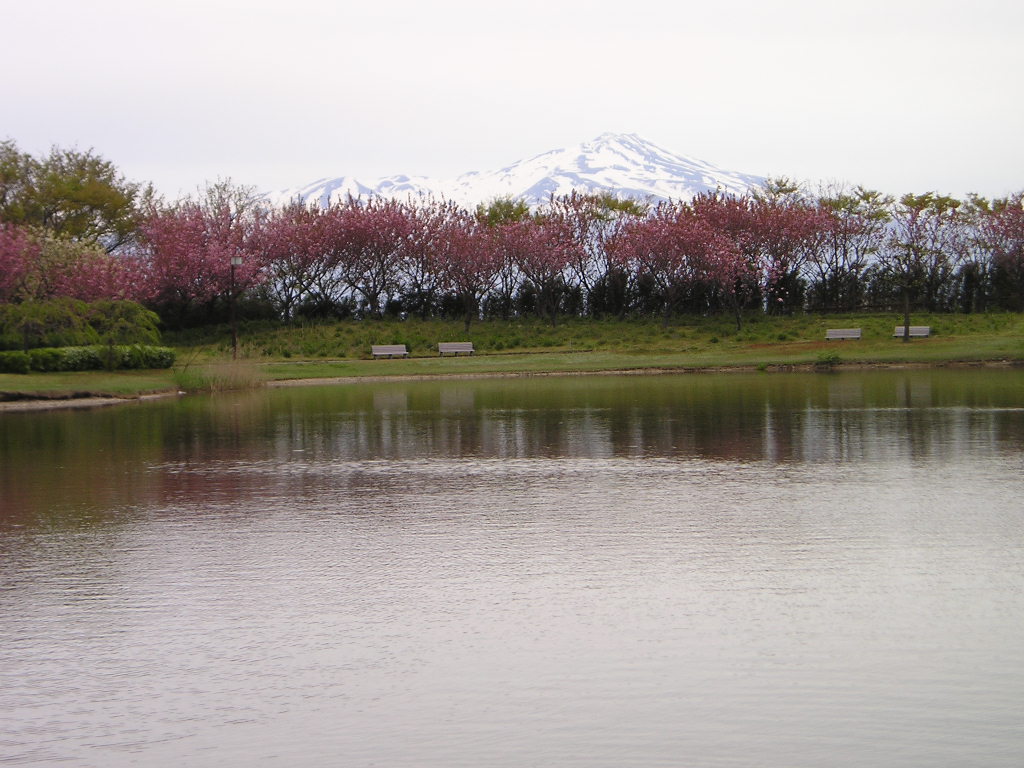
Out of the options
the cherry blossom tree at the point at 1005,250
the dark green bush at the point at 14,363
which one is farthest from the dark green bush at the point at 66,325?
the cherry blossom tree at the point at 1005,250

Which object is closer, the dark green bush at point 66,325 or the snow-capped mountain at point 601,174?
the dark green bush at point 66,325

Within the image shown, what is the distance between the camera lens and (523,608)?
806 cm

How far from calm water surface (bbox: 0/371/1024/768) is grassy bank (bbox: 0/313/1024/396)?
69.4 ft

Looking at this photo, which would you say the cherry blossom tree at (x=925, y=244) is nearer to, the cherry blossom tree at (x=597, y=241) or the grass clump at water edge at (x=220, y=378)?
the cherry blossom tree at (x=597, y=241)

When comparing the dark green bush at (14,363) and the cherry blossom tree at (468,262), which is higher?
the cherry blossom tree at (468,262)

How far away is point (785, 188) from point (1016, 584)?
68.2 m

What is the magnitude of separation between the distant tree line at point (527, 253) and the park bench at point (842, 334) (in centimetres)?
843

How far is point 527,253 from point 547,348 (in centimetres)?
1194

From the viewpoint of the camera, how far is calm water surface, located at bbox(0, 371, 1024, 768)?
585 cm

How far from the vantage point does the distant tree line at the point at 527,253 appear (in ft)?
201

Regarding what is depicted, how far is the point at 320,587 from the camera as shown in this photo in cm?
883

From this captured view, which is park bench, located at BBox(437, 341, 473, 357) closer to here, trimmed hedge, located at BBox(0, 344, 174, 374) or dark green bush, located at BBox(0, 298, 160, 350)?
trimmed hedge, located at BBox(0, 344, 174, 374)

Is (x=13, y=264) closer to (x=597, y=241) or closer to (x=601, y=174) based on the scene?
(x=597, y=241)

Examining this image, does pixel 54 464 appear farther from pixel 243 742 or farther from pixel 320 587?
pixel 243 742
